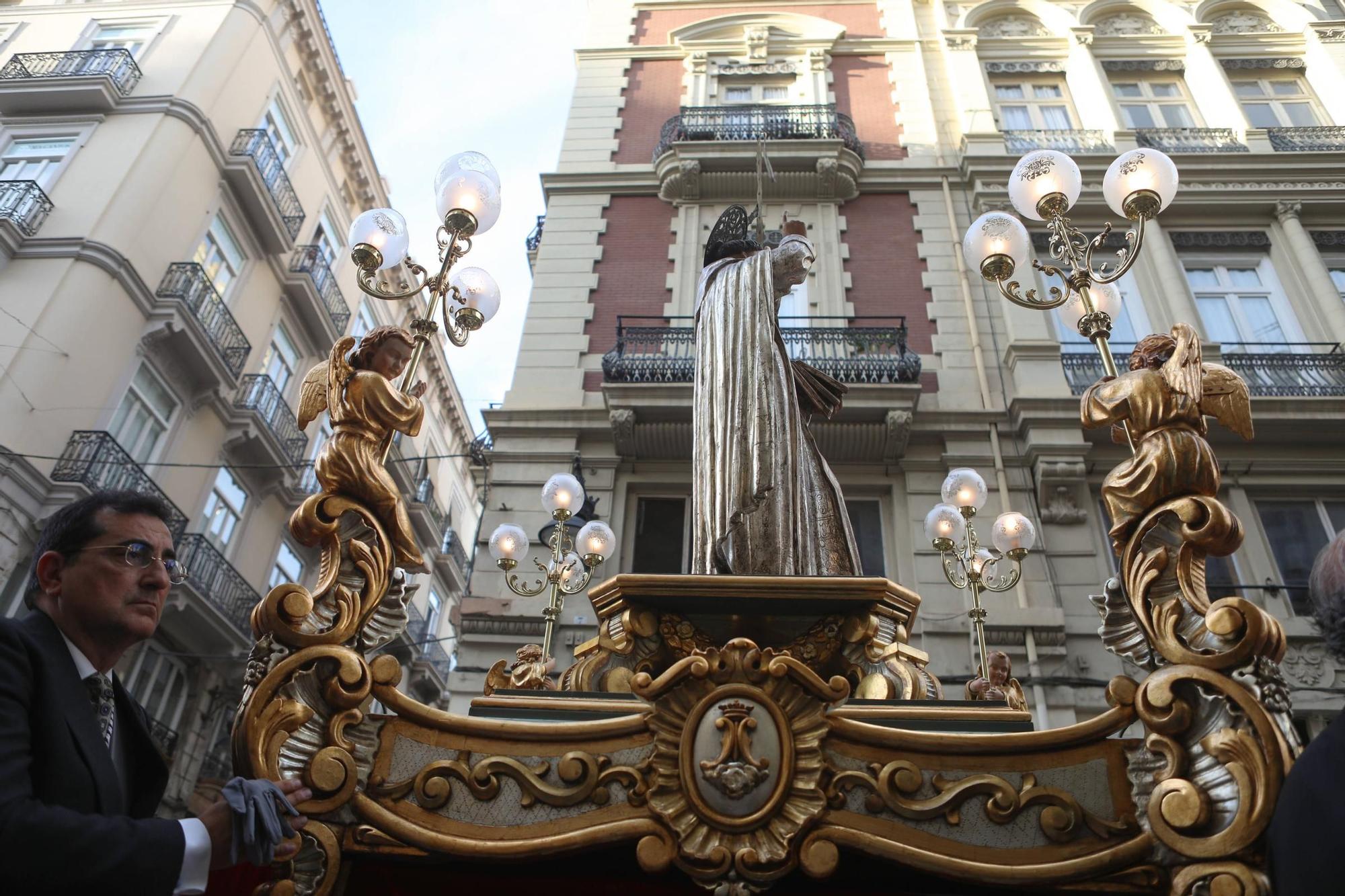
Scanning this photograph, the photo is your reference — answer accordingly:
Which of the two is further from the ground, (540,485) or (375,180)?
(375,180)

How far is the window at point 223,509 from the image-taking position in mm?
15680

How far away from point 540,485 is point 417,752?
8639 mm

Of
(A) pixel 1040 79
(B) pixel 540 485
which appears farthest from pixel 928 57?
(B) pixel 540 485

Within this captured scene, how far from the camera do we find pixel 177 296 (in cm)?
1429

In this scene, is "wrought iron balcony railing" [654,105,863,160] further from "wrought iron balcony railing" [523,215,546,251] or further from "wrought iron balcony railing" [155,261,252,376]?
"wrought iron balcony railing" [155,261,252,376]

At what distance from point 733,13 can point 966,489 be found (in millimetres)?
12994

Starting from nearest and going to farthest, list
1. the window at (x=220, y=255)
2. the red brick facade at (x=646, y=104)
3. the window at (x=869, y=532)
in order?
the window at (x=869, y=532) → the red brick facade at (x=646, y=104) → the window at (x=220, y=255)

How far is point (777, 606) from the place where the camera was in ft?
8.51

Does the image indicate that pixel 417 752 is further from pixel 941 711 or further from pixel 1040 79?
pixel 1040 79

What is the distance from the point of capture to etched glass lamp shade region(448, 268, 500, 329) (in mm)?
5836

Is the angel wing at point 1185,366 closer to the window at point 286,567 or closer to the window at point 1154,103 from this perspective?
the window at point 1154,103

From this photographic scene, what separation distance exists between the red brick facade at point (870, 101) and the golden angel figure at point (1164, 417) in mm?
12832

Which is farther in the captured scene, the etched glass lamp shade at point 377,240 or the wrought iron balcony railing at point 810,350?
the wrought iron balcony railing at point 810,350

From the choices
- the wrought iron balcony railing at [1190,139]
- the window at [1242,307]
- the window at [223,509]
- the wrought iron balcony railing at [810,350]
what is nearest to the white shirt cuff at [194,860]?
the wrought iron balcony railing at [810,350]
